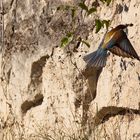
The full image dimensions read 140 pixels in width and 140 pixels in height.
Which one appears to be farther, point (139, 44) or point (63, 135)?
point (63, 135)

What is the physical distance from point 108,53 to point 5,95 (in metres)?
0.99

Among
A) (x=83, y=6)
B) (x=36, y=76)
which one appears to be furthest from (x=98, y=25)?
(x=36, y=76)

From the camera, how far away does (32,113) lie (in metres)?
4.05

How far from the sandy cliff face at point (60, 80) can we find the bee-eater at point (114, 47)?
0.35 ft

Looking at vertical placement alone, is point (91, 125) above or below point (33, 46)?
below

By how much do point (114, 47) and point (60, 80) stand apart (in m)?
0.65

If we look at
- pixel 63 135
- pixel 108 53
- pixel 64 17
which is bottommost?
pixel 63 135

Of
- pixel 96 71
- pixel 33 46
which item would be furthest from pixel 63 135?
pixel 33 46

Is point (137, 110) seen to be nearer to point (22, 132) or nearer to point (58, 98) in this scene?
point (58, 98)

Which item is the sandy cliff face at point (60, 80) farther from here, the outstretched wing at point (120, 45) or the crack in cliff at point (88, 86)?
the outstretched wing at point (120, 45)

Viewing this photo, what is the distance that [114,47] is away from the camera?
127 inches

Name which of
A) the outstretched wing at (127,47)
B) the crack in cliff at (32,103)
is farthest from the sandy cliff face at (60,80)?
the outstretched wing at (127,47)

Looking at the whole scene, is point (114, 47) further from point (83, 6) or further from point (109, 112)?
point (109, 112)

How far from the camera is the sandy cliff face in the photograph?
11.1 ft
